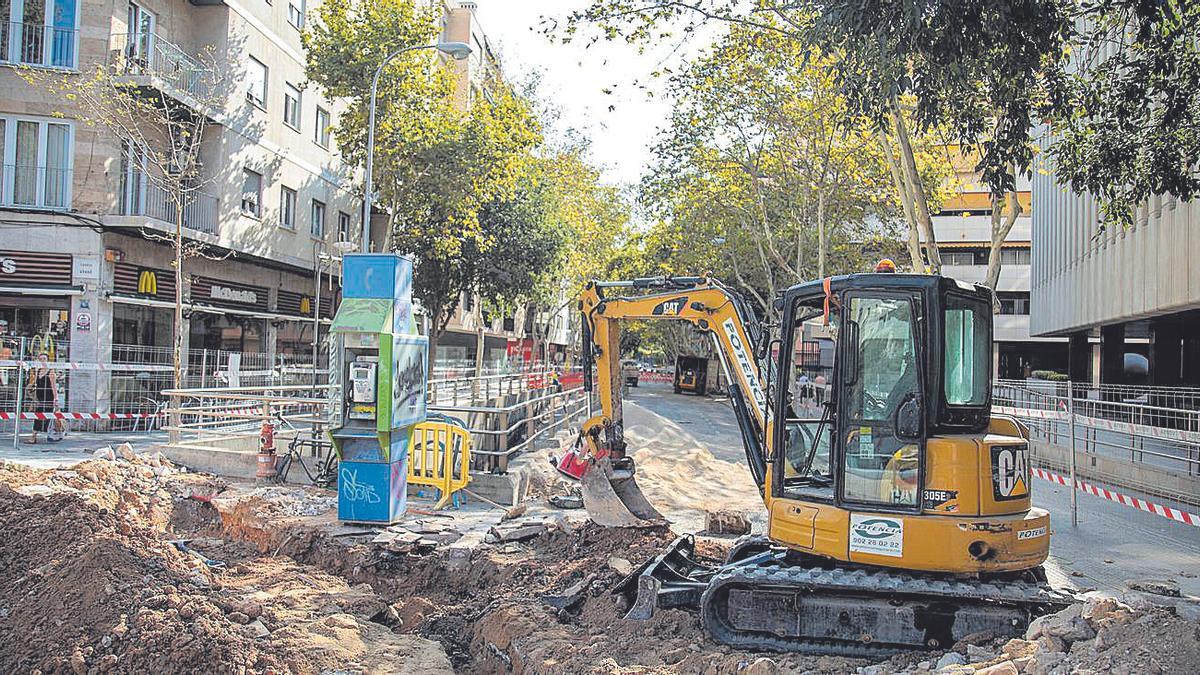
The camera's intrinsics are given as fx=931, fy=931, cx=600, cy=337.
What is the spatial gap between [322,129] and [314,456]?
17.8 meters

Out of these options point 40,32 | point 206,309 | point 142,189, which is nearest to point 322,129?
point 206,309

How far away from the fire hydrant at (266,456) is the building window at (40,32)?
10896 millimetres

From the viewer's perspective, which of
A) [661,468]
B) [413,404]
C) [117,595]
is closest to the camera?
[117,595]

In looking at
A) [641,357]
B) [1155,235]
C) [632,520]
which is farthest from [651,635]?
[641,357]

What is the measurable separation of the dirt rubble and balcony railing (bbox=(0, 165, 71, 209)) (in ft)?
33.3

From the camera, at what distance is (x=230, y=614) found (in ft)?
21.6

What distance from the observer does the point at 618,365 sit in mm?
9945

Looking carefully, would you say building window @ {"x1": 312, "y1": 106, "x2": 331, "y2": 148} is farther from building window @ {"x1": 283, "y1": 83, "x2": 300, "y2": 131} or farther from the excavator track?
the excavator track

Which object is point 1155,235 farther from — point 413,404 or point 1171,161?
point 413,404

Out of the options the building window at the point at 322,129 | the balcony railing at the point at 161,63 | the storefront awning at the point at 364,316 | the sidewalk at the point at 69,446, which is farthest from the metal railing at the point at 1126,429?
the building window at the point at 322,129

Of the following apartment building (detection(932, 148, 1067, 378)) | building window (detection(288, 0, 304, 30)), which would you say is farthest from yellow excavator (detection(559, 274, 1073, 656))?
apartment building (detection(932, 148, 1067, 378))

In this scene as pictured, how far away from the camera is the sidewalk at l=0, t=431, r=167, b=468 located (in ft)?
43.9

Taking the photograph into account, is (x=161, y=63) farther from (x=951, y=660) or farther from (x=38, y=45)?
(x=951, y=660)

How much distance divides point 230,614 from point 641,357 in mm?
128575
